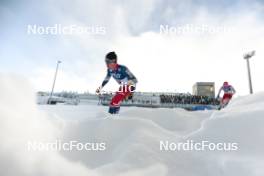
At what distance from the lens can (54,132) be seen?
11.5 feet

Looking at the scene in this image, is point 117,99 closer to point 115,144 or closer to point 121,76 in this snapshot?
point 121,76

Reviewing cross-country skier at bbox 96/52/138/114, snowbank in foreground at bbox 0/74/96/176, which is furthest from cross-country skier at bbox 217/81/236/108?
snowbank in foreground at bbox 0/74/96/176

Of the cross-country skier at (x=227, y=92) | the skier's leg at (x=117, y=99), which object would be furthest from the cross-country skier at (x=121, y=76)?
the cross-country skier at (x=227, y=92)

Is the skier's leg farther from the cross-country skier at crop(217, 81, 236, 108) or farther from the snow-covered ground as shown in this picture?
the cross-country skier at crop(217, 81, 236, 108)

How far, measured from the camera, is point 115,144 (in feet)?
10.8

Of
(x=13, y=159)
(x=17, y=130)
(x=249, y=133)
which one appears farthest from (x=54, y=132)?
(x=249, y=133)

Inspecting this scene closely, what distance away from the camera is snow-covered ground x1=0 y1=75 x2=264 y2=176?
102 inches

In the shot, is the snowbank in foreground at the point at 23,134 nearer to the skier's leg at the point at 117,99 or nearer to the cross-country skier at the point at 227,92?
the skier's leg at the point at 117,99

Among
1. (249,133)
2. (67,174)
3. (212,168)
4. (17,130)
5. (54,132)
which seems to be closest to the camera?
(67,174)

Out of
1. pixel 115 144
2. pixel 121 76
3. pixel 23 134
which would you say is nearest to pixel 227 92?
pixel 121 76

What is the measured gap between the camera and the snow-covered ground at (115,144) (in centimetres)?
259

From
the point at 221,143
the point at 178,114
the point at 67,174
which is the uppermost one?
the point at 178,114

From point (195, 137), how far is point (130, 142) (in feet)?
2.85

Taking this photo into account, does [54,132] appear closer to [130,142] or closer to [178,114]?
[130,142]
